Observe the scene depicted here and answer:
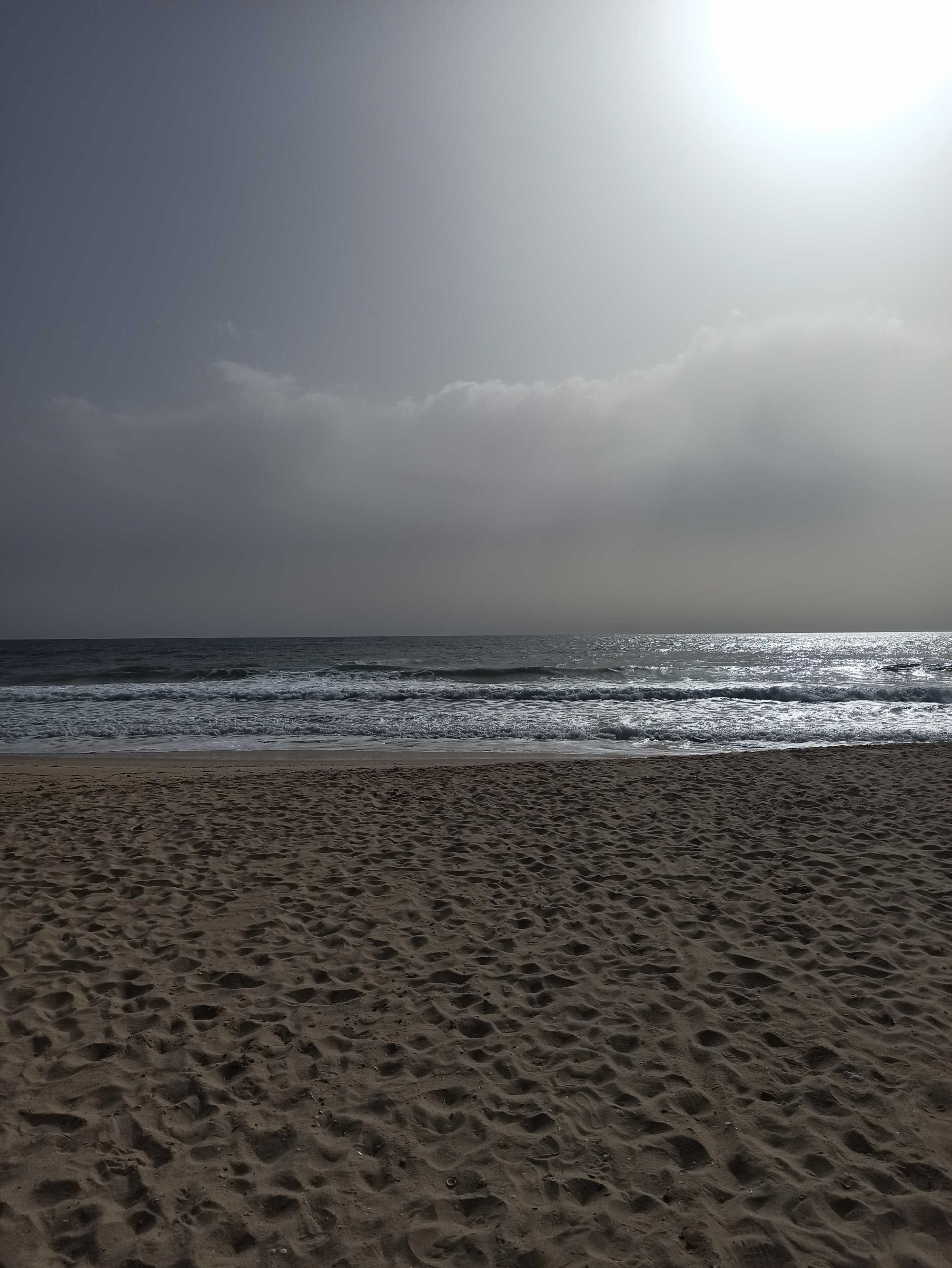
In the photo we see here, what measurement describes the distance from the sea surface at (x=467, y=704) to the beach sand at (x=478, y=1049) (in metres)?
8.62

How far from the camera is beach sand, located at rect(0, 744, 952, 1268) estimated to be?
269cm

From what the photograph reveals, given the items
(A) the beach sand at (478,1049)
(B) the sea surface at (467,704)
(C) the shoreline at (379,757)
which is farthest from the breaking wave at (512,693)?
(A) the beach sand at (478,1049)

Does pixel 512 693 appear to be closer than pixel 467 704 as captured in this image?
No

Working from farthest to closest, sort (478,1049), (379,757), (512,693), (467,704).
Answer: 1. (512,693)
2. (467,704)
3. (379,757)
4. (478,1049)

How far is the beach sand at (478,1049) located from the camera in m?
2.69

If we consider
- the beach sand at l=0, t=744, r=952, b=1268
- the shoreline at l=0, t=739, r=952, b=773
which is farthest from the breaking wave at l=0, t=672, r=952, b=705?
the beach sand at l=0, t=744, r=952, b=1268

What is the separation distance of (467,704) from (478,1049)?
1952cm

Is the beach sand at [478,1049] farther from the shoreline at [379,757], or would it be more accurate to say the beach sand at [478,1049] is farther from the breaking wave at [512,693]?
the breaking wave at [512,693]

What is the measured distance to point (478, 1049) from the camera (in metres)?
3.76

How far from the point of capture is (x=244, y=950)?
16.1 feet

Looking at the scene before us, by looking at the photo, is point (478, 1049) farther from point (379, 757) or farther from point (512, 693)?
point (512, 693)

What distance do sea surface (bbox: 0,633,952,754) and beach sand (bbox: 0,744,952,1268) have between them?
8623 mm

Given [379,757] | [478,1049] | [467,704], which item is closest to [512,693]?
[467,704]

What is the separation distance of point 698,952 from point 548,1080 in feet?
5.97
